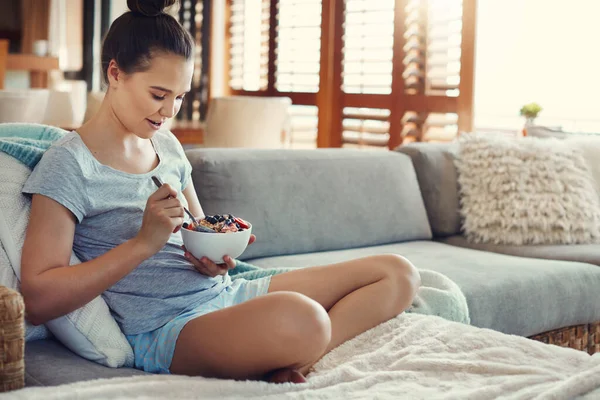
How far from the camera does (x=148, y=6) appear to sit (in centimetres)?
153

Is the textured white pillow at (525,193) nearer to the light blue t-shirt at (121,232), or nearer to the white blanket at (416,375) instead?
the white blanket at (416,375)

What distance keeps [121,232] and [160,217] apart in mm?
195

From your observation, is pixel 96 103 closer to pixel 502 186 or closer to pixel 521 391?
pixel 502 186

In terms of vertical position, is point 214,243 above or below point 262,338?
above

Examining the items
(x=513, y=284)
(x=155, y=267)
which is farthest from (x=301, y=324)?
(x=513, y=284)

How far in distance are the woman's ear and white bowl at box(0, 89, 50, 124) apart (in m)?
2.34

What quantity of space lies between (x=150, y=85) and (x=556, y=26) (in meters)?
6.61

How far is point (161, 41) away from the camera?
151 cm

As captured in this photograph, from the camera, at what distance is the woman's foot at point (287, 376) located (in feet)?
4.47

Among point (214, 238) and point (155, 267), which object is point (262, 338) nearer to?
point (214, 238)

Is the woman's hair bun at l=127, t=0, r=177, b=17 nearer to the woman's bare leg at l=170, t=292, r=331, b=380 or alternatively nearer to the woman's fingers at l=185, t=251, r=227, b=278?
the woman's fingers at l=185, t=251, r=227, b=278

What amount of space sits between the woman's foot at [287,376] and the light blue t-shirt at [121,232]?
0.26 m

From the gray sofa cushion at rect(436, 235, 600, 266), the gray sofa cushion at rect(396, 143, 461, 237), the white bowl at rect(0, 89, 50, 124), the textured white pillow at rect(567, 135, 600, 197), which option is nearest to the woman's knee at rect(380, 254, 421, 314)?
the gray sofa cushion at rect(436, 235, 600, 266)

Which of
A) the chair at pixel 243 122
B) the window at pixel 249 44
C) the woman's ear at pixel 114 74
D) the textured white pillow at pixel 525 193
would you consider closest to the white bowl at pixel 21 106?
the chair at pixel 243 122
